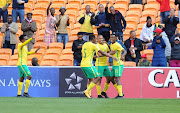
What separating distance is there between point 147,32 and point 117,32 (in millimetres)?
1266

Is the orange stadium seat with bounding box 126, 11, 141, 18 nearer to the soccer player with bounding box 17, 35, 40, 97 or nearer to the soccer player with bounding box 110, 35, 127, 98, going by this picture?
the soccer player with bounding box 110, 35, 127, 98

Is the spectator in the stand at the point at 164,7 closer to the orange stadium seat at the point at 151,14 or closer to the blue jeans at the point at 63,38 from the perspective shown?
the orange stadium seat at the point at 151,14

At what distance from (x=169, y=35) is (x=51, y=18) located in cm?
474

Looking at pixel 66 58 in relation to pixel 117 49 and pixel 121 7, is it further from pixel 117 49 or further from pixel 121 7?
pixel 121 7

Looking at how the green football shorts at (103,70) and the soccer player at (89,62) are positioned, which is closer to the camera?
the soccer player at (89,62)

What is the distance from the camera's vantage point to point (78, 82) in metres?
15.7

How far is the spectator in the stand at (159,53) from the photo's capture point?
15.2m

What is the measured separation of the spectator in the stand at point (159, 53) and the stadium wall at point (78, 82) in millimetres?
220

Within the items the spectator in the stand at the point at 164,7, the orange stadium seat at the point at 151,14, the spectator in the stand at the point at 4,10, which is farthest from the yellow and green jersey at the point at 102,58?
the spectator in the stand at the point at 4,10

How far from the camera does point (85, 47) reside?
1352cm

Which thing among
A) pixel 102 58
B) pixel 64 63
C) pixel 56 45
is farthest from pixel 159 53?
pixel 56 45

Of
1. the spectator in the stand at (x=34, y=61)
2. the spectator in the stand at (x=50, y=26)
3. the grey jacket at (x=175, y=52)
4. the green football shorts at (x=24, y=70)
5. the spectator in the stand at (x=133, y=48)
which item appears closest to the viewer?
the green football shorts at (x=24, y=70)

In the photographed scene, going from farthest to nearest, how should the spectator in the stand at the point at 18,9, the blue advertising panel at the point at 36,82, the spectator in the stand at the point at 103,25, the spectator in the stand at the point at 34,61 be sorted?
the spectator in the stand at the point at 18,9 < the spectator in the stand at the point at 103,25 < the spectator in the stand at the point at 34,61 < the blue advertising panel at the point at 36,82

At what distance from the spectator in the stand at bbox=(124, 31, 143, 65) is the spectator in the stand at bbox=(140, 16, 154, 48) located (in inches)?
36.1
